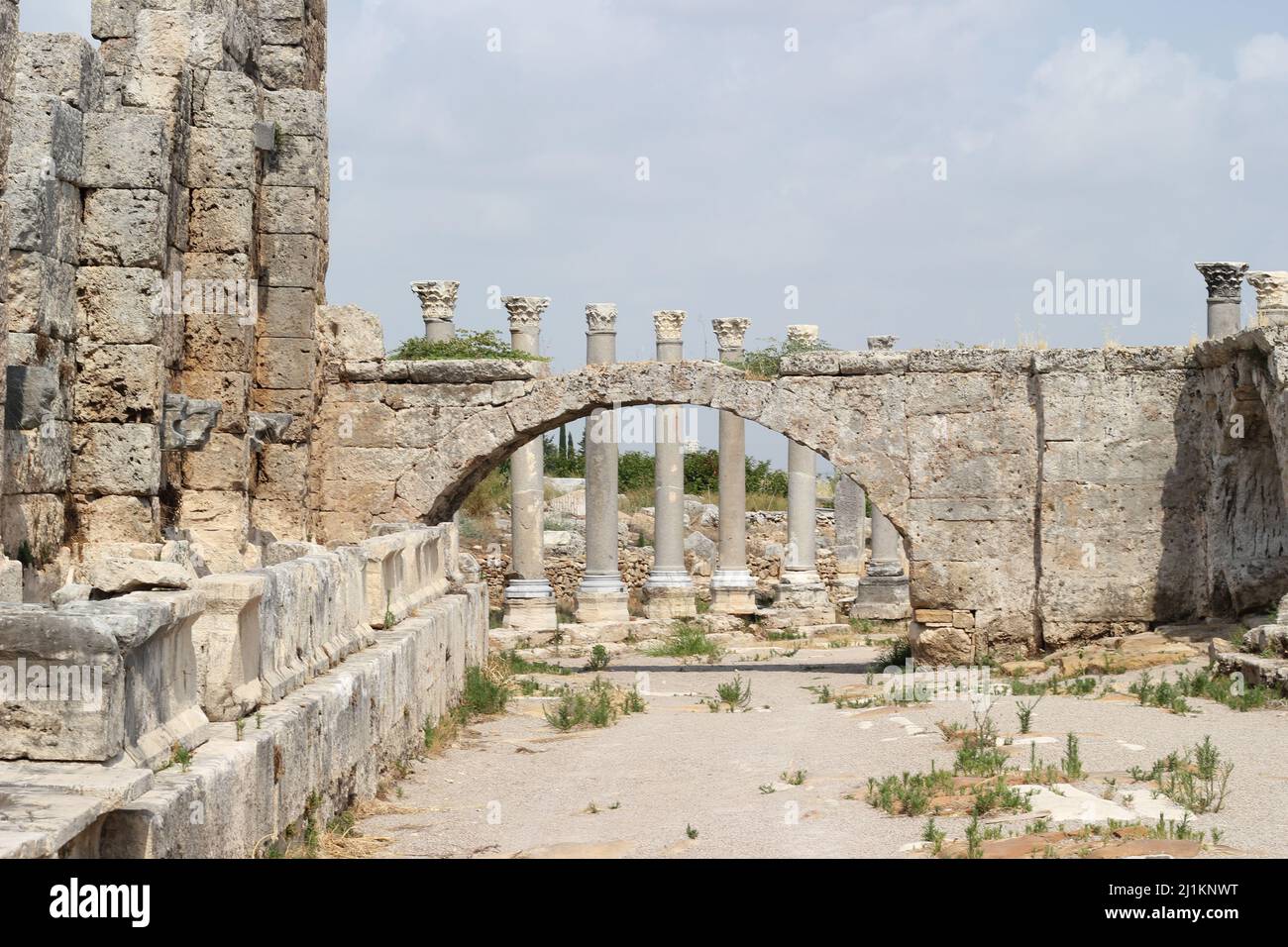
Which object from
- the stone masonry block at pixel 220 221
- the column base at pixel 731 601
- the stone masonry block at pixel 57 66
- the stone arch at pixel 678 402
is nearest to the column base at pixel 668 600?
the column base at pixel 731 601

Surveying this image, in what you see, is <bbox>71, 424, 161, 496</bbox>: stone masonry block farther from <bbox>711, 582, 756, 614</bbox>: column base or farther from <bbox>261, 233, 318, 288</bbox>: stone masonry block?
<bbox>711, 582, 756, 614</bbox>: column base

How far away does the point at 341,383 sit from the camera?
14.6 m

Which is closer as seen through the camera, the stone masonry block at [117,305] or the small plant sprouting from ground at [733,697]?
the stone masonry block at [117,305]

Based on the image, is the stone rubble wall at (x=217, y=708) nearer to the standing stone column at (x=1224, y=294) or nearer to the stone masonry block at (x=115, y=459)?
the stone masonry block at (x=115, y=459)

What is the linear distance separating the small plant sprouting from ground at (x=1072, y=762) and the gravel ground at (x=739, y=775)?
12 centimetres

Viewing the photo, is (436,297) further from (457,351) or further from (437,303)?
Answer: (457,351)

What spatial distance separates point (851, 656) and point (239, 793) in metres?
13.0

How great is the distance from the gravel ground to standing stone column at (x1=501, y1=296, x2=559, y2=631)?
8857mm

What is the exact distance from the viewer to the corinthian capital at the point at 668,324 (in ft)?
75.9

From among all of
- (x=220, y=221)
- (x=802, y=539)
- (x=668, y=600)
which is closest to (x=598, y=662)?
(x=220, y=221)

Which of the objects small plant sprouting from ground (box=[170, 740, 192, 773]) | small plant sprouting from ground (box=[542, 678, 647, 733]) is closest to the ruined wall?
small plant sprouting from ground (box=[542, 678, 647, 733])

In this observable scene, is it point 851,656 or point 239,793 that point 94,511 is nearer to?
point 239,793

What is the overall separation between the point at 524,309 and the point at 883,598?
676 centimetres

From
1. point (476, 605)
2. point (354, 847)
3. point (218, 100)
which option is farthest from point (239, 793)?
point (218, 100)
